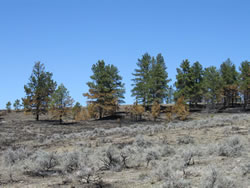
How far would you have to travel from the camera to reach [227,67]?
64.4 metres

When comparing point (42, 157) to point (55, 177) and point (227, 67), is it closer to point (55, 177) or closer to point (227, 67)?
point (55, 177)

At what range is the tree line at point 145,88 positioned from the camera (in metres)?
46.4

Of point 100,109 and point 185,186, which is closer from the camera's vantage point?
point 185,186

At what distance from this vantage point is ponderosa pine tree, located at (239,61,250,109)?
5372 cm

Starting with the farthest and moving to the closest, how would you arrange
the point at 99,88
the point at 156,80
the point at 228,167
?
1. the point at 156,80
2. the point at 99,88
3. the point at 228,167

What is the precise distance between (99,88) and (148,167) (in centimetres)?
4159

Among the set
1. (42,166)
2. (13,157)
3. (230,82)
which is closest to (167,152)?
(42,166)

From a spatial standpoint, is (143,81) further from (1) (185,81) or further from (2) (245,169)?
(2) (245,169)

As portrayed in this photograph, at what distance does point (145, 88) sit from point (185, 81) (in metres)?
8.89

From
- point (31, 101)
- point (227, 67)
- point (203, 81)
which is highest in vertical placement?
point (227, 67)

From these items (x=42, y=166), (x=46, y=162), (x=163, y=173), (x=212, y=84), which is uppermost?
(x=212, y=84)

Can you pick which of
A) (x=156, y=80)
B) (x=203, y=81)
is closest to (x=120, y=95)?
(x=156, y=80)

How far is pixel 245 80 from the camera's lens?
54281 mm

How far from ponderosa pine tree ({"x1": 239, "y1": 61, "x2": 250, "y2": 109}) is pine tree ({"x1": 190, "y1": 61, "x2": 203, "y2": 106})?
8.28 m
